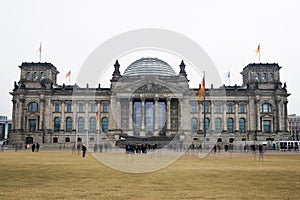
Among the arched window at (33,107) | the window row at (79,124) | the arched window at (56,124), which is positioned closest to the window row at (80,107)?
the window row at (79,124)

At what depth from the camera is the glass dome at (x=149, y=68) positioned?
109000 millimetres

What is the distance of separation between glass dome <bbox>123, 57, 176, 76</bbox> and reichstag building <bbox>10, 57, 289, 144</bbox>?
485 centimetres

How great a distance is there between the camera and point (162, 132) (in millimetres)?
97250

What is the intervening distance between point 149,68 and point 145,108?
14331 mm

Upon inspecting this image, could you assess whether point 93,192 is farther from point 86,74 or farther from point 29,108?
point 29,108

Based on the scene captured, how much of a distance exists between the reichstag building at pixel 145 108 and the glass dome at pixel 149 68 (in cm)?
485

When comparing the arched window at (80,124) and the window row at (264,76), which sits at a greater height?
the window row at (264,76)

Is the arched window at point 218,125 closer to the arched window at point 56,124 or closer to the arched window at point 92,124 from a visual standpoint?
the arched window at point 92,124

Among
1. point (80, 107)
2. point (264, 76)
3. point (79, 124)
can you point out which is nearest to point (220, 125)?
→ point (264, 76)

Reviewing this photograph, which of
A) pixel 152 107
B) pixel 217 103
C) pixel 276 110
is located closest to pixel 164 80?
pixel 152 107

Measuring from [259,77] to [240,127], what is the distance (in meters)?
15.1

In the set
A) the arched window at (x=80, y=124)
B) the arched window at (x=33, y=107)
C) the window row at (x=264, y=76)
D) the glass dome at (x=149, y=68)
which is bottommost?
the arched window at (x=80, y=124)

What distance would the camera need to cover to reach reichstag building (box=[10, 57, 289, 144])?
3841 inches

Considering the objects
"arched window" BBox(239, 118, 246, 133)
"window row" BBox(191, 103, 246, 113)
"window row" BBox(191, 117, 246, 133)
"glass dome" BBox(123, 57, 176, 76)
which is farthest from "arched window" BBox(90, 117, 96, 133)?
"arched window" BBox(239, 118, 246, 133)
